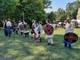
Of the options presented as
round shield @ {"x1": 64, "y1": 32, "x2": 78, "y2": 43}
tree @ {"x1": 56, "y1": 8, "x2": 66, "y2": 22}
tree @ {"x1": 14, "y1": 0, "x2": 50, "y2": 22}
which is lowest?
tree @ {"x1": 56, "y1": 8, "x2": 66, "y2": 22}

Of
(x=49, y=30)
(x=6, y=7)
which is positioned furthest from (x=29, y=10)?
(x=49, y=30)

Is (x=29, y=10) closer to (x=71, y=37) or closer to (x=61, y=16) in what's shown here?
(x=71, y=37)

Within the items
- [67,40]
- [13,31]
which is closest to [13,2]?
[13,31]

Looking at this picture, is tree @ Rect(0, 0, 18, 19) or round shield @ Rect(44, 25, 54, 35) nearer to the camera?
round shield @ Rect(44, 25, 54, 35)

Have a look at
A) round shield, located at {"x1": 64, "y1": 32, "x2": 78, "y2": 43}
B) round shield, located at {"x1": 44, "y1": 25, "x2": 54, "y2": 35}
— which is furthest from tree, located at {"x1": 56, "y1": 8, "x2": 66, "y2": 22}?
round shield, located at {"x1": 64, "y1": 32, "x2": 78, "y2": 43}

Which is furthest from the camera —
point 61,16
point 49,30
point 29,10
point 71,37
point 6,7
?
point 61,16

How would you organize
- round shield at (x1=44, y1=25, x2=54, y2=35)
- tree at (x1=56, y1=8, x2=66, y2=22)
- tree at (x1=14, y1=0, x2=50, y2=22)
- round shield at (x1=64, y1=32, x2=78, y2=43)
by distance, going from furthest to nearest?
tree at (x1=56, y1=8, x2=66, y2=22)
tree at (x1=14, y1=0, x2=50, y2=22)
round shield at (x1=44, y1=25, x2=54, y2=35)
round shield at (x1=64, y1=32, x2=78, y2=43)

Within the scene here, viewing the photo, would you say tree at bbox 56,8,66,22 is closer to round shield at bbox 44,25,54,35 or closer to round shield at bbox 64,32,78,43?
round shield at bbox 44,25,54,35

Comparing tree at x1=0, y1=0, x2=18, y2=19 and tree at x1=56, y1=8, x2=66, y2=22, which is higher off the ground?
tree at x1=0, y1=0, x2=18, y2=19

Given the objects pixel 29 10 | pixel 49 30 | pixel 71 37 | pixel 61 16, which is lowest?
pixel 61 16

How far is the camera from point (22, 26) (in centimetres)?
2433

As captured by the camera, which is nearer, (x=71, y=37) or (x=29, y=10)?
(x=71, y=37)

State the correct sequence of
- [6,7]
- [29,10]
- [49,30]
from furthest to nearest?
[29,10]
[6,7]
[49,30]

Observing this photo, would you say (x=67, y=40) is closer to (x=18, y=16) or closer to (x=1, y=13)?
(x=1, y=13)
